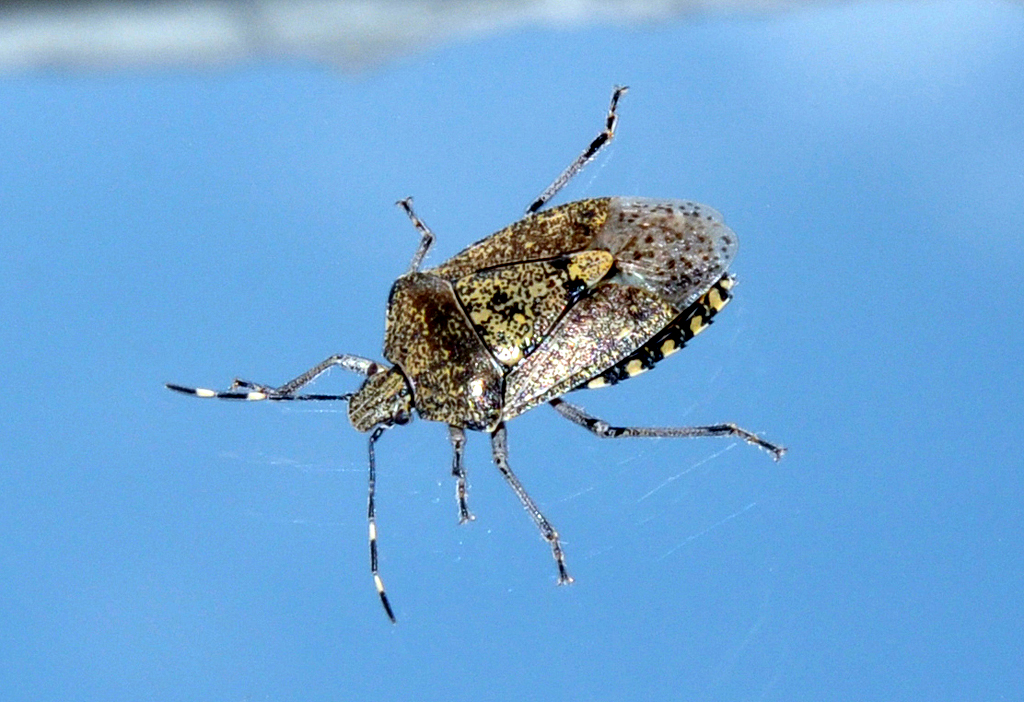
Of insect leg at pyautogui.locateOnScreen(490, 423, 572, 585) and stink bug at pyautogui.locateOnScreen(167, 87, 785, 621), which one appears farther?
insect leg at pyautogui.locateOnScreen(490, 423, 572, 585)

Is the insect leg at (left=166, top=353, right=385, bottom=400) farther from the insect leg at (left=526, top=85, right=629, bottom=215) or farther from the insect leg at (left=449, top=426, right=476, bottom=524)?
the insect leg at (left=526, top=85, right=629, bottom=215)

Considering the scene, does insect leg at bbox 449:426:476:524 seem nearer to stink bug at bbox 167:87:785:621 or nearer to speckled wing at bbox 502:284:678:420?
stink bug at bbox 167:87:785:621

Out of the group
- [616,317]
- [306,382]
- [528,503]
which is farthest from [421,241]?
[528,503]

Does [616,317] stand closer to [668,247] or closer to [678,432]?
[668,247]

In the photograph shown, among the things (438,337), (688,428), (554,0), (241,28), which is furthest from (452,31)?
(688,428)

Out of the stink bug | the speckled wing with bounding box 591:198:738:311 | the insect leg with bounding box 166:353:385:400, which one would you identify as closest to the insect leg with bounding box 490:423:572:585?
the stink bug

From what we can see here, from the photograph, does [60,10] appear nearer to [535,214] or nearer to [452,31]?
[452,31]

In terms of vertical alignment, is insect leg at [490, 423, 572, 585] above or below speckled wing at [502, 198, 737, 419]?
below

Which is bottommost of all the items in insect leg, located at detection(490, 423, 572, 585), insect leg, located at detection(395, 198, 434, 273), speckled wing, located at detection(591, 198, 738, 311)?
insect leg, located at detection(490, 423, 572, 585)
